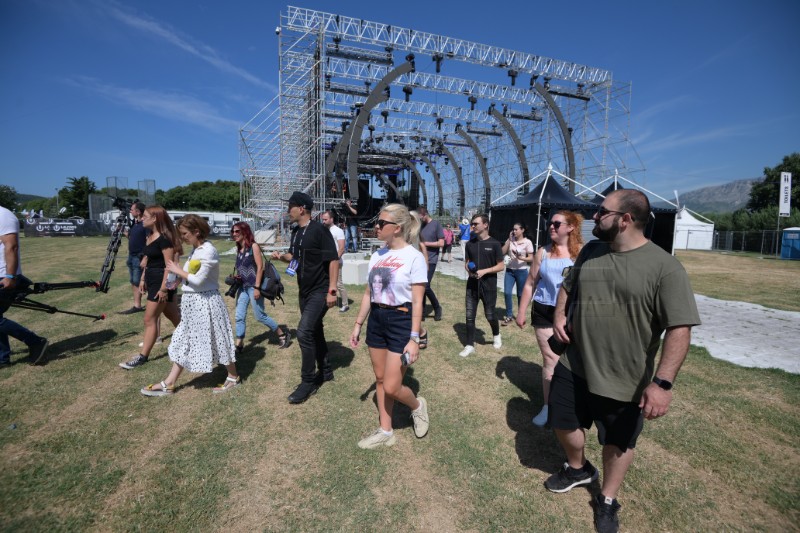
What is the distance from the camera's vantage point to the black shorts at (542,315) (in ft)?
10.7

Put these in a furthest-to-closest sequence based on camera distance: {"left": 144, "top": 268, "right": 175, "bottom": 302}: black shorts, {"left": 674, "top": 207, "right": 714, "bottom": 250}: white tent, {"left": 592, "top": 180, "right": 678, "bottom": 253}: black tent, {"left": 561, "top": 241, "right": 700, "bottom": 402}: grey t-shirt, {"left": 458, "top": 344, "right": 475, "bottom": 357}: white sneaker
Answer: {"left": 674, "top": 207, "right": 714, "bottom": 250}: white tent < {"left": 592, "top": 180, "right": 678, "bottom": 253}: black tent < {"left": 458, "top": 344, "right": 475, "bottom": 357}: white sneaker < {"left": 144, "top": 268, "right": 175, "bottom": 302}: black shorts < {"left": 561, "top": 241, "right": 700, "bottom": 402}: grey t-shirt

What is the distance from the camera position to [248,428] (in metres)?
3.21

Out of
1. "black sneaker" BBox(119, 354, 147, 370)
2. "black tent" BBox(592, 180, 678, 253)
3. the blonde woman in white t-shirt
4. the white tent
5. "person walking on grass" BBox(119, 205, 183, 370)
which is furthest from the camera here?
the white tent

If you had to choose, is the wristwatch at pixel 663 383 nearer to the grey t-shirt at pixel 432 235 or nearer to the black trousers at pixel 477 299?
the black trousers at pixel 477 299

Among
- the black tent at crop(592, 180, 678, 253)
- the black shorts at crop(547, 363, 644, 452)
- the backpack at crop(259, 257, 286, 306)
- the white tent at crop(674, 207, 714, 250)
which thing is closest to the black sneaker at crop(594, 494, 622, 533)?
the black shorts at crop(547, 363, 644, 452)

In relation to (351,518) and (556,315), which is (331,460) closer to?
(351,518)

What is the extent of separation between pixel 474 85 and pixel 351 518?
23.9 metres

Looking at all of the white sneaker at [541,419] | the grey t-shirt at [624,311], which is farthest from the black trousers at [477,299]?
the grey t-shirt at [624,311]

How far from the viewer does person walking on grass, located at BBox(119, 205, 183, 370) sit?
13.3 feet

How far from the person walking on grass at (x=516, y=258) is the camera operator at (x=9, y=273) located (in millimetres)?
6072

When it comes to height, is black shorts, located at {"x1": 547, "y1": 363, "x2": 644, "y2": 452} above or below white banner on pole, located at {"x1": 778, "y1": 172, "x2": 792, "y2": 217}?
below

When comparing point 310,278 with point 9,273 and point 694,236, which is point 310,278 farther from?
point 694,236

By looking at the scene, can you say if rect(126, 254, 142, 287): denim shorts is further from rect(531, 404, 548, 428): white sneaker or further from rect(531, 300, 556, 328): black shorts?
rect(531, 404, 548, 428): white sneaker

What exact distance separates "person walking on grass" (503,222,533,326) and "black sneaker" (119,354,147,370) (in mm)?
5048
